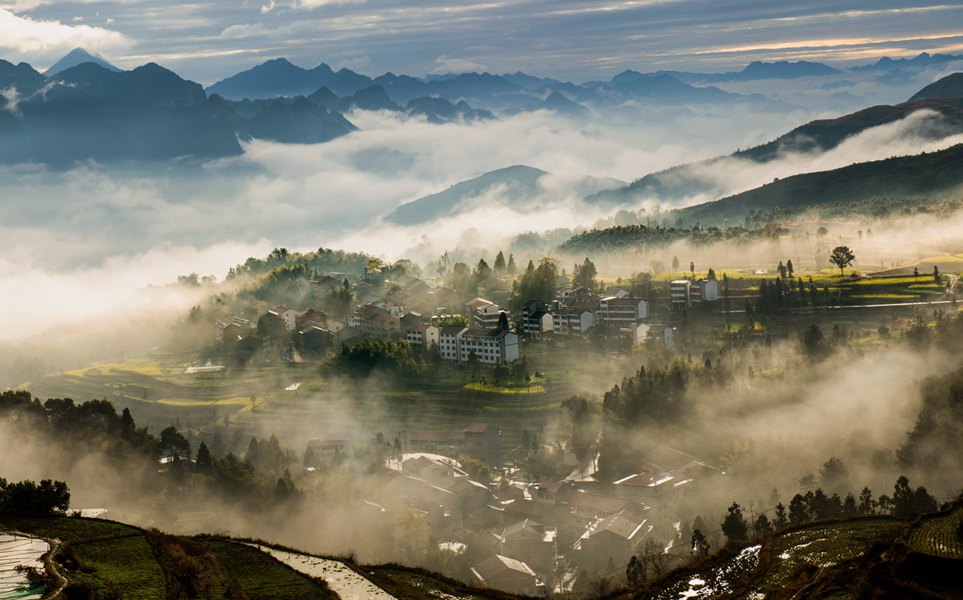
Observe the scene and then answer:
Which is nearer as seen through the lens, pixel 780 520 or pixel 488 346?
pixel 780 520

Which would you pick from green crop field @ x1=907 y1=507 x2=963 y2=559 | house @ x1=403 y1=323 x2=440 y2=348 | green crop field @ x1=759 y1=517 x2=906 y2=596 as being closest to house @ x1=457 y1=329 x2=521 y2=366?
house @ x1=403 y1=323 x2=440 y2=348

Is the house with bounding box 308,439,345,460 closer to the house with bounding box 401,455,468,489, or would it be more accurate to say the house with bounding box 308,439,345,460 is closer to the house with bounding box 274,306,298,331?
the house with bounding box 401,455,468,489

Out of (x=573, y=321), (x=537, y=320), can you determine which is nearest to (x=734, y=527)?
(x=573, y=321)

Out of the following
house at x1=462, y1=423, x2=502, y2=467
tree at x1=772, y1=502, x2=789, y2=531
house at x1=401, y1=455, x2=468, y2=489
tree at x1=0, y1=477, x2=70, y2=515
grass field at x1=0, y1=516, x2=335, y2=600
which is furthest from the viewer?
house at x1=462, y1=423, x2=502, y2=467

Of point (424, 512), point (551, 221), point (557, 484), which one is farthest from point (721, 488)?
point (551, 221)

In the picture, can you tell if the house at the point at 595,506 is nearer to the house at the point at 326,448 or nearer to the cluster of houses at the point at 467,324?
the house at the point at 326,448

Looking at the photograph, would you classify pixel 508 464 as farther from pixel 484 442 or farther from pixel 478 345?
pixel 478 345

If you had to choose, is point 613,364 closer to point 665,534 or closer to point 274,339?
point 665,534

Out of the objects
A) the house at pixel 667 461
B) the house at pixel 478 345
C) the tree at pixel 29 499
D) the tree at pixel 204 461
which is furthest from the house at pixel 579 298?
the tree at pixel 29 499

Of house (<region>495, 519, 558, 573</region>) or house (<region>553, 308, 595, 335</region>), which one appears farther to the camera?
house (<region>553, 308, 595, 335</region>)

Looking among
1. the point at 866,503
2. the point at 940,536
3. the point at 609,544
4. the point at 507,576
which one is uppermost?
the point at 940,536
